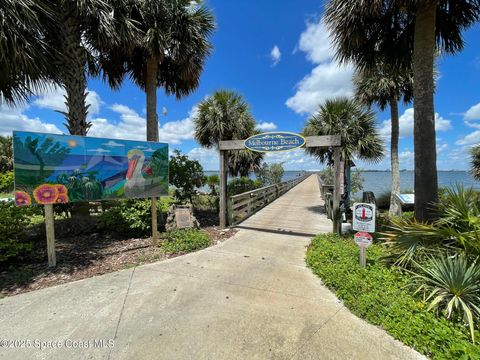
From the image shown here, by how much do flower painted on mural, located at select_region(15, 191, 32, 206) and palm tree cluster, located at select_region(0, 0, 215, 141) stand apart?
2436 millimetres

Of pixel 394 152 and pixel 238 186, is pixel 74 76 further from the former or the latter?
pixel 394 152

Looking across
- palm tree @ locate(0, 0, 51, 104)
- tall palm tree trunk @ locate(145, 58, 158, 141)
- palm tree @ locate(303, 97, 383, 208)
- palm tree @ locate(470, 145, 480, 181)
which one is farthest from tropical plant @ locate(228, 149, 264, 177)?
palm tree @ locate(470, 145, 480, 181)

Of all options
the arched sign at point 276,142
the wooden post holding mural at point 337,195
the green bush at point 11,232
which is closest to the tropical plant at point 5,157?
the green bush at point 11,232

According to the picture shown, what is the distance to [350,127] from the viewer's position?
359 inches

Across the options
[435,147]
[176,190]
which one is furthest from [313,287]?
[176,190]

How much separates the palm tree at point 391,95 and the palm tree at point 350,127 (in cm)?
130

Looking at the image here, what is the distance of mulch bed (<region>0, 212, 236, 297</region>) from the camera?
3.71 metres

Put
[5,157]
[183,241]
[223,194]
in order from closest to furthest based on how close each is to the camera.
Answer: [183,241] < [223,194] < [5,157]

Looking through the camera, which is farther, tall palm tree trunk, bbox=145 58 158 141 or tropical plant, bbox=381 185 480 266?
tall palm tree trunk, bbox=145 58 158 141

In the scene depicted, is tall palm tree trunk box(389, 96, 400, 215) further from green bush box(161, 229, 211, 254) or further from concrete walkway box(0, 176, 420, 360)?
green bush box(161, 229, 211, 254)

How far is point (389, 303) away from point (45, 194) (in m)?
5.32

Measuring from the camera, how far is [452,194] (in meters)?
3.61

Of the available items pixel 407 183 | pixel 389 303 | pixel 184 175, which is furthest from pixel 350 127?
pixel 407 183

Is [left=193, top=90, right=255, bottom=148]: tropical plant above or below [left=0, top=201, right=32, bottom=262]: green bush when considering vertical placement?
above
